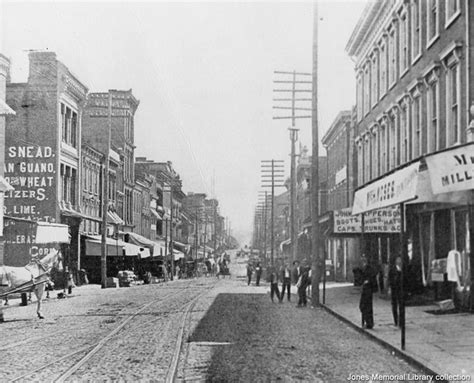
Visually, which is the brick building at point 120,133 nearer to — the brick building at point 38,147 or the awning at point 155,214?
the awning at point 155,214

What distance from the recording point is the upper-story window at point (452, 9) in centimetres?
2008

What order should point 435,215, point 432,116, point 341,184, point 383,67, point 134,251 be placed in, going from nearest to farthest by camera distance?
point 435,215 < point 432,116 < point 383,67 < point 134,251 < point 341,184

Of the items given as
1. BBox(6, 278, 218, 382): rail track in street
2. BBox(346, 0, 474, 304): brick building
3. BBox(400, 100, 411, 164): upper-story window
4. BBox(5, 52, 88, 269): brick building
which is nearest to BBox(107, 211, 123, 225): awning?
BBox(5, 52, 88, 269): brick building

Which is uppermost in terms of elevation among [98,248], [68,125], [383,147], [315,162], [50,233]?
[68,125]

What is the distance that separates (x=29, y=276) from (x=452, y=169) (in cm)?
1209

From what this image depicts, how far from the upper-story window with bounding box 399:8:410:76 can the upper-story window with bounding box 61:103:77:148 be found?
2080cm

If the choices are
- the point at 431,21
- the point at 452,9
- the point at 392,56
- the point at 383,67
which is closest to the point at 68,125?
the point at 383,67

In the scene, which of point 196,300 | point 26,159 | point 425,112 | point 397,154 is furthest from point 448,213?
point 26,159

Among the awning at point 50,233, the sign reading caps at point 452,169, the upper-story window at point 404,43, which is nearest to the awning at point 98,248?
the awning at point 50,233

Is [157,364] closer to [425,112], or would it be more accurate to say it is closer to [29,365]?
[29,365]

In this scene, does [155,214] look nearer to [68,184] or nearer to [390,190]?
[68,184]

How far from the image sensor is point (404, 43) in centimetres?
2747

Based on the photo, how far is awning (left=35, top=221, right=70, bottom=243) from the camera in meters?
25.1

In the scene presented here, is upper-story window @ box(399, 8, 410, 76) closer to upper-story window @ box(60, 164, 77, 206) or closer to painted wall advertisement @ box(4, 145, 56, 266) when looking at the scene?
painted wall advertisement @ box(4, 145, 56, 266)
